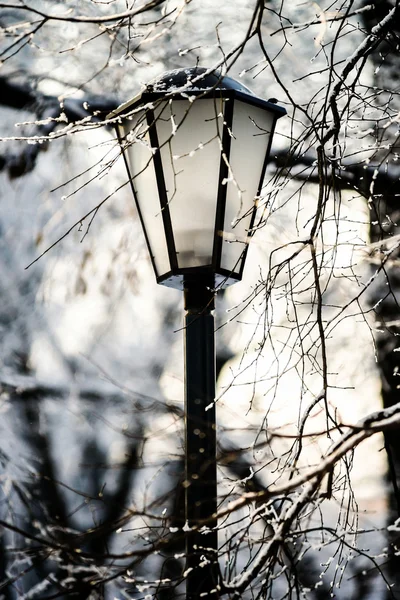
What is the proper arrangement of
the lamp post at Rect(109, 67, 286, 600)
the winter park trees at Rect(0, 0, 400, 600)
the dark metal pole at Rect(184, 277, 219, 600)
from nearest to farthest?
the dark metal pole at Rect(184, 277, 219, 600) < the lamp post at Rect(109, 67, 286, 600) < the winter park trees at Rect(0, 0, 400, 600)

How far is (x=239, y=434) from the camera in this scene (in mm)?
5992

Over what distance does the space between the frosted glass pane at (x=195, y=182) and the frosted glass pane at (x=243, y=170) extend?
2.2 inches

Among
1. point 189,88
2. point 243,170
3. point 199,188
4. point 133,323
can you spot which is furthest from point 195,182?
point 133,323

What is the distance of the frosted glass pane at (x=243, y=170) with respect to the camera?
84.1 inches

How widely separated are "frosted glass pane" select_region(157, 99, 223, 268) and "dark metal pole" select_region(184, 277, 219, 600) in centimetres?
10

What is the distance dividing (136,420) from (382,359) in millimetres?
1925

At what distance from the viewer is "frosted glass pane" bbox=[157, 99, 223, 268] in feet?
6.92

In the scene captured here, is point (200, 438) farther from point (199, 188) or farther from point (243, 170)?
point (243, 170)

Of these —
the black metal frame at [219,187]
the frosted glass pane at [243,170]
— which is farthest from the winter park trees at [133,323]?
the black metal frame at [219,187]

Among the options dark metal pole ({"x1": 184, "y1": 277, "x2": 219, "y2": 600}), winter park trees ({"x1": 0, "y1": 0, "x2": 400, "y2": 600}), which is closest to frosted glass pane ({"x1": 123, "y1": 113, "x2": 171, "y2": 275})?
dark metal pole ({"x1": 184, "y1": 277, "x2": 219, "y2": 600})

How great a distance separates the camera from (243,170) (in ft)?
7.34

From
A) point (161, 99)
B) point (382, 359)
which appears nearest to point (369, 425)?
point (161, 99)

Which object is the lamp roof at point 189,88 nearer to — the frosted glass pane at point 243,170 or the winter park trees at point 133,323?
the frosted glass pane at point 243,170

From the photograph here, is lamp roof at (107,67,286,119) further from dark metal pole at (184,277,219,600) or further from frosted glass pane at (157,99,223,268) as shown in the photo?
dark metal pole at (184,277,219,600)
